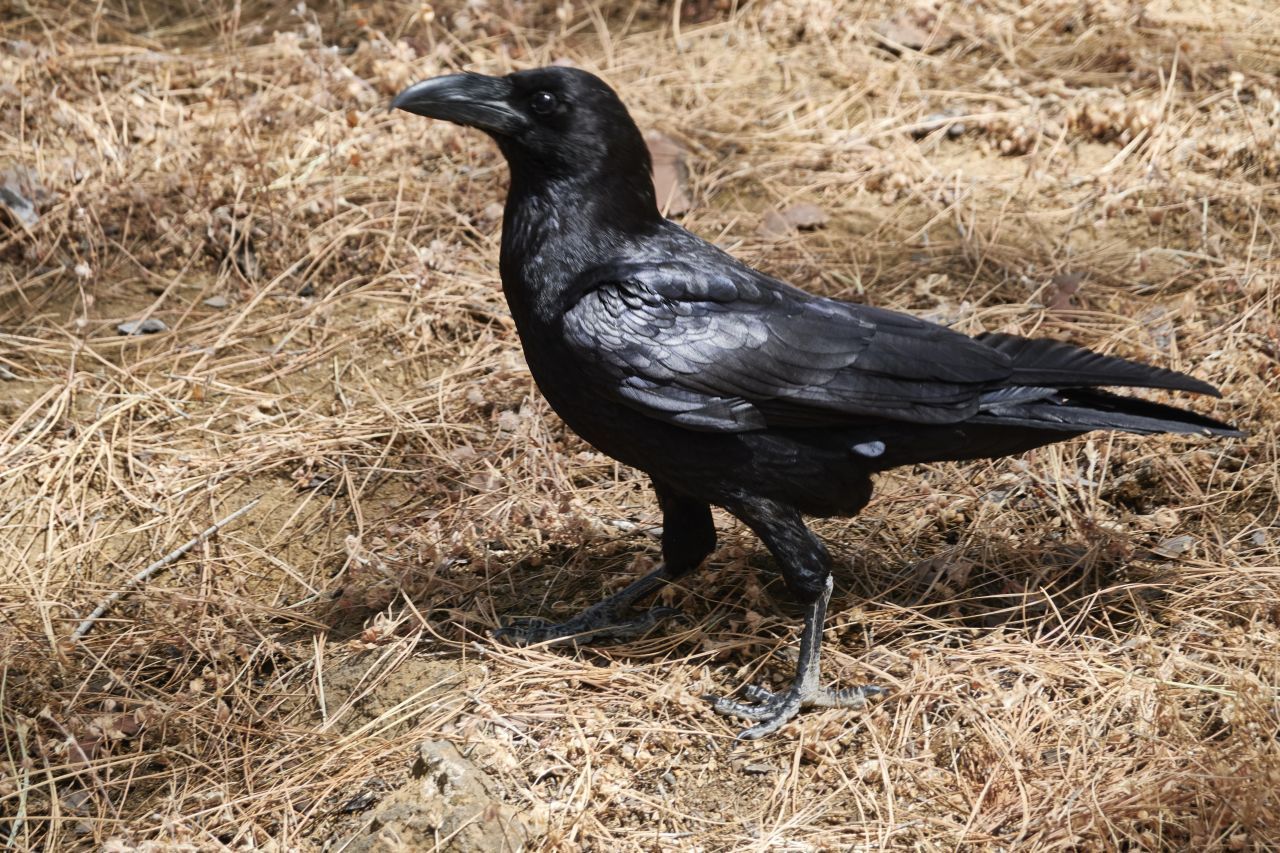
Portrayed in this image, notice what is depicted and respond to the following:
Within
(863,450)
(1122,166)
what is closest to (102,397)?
(863,450)

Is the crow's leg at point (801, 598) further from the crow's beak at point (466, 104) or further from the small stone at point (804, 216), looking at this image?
the small stone at point (804, 216)

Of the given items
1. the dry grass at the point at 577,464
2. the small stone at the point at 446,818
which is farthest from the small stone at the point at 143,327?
the small stone at the point at 446,818

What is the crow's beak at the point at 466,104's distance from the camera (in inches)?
130

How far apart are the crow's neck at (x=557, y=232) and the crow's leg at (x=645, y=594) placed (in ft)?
2.15

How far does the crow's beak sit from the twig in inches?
59.5

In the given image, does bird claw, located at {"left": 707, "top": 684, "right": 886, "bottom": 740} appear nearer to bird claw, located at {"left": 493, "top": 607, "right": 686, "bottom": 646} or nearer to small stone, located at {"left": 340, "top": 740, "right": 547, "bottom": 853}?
bird claw, located at {"left": 493, "top": 607, "right": 686, "bottom": 646}

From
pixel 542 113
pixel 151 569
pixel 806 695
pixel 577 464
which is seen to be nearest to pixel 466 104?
pixel 542 113

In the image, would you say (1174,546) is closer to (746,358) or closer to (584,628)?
(746,358)

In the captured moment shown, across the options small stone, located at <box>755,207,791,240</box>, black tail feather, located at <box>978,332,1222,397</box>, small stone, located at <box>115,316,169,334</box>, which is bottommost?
small stone, located at <box>115,316,169,334</box>

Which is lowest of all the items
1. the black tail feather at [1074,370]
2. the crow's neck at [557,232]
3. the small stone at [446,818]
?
the small stone at [446,818]

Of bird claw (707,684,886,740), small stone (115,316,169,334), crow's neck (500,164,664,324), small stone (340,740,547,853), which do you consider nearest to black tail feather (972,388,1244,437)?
bird claw (707,684,886,740)

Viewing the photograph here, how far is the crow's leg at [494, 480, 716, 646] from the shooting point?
3.55 m

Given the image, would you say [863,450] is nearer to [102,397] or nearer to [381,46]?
[102,397]

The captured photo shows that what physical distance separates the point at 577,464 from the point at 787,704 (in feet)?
4.34
